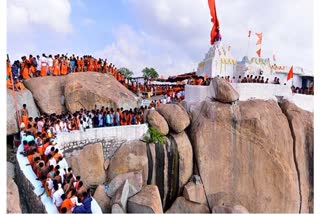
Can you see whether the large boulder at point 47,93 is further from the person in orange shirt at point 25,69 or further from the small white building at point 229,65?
the small white building at point 229,65

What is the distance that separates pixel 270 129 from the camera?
14.4 m

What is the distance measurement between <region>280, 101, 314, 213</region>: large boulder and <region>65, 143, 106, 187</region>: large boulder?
397 inches

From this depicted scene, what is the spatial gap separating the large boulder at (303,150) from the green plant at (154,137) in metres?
7.08

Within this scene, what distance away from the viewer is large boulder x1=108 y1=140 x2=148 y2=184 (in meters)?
12.7

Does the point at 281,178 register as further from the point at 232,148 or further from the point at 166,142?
the point at 166,142

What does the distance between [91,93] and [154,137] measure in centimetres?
449

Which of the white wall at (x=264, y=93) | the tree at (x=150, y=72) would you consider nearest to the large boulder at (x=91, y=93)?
the white wall at (x=264, y=93)

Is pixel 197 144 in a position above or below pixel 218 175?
above

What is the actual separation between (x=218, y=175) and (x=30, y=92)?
35.4ft

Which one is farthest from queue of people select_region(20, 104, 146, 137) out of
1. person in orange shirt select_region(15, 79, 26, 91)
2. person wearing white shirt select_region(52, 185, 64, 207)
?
person wearing white shirt select_region(52, 185, 64, 207)

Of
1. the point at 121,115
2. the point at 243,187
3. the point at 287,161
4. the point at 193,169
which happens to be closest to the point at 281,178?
the point at 287,161

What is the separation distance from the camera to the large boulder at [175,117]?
46.5 ft

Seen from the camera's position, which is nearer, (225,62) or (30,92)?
(30,92)

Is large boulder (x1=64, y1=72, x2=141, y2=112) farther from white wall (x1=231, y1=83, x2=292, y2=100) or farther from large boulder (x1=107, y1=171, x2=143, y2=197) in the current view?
white wall (x1=231, y1=83, x2=292, y2=100)
